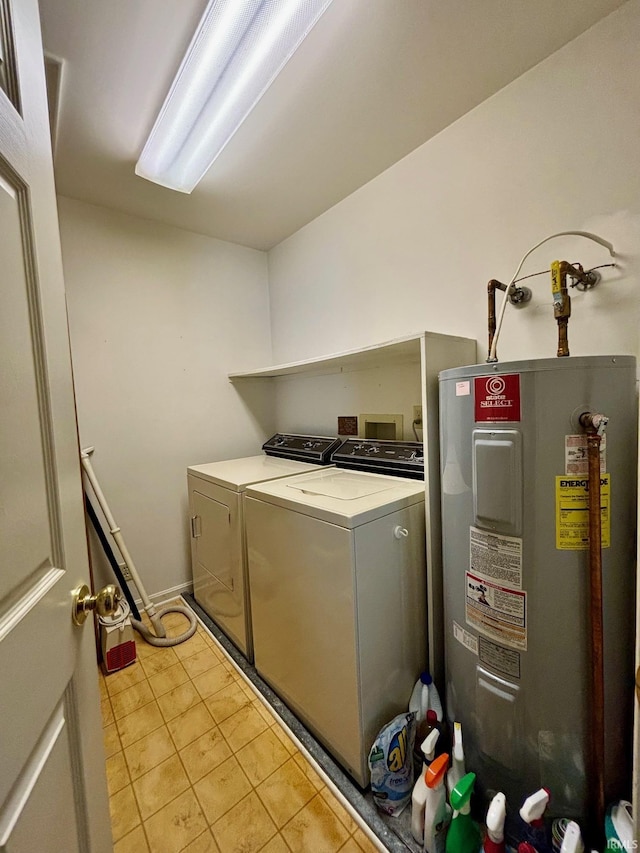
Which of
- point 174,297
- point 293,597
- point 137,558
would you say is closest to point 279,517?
point 293,597

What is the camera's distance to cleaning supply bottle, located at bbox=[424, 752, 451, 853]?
106 centimetres

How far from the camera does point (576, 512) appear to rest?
3.29ft

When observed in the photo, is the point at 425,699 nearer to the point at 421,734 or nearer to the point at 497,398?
the point at 421,734

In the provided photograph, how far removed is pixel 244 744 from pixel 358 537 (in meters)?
1.06

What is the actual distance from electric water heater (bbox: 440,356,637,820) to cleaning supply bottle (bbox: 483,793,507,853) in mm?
145

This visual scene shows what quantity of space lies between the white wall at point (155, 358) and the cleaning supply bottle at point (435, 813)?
1.99 meters

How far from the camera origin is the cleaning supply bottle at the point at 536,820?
950 mm

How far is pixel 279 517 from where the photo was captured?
148 cm

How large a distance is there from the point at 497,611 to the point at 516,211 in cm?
153

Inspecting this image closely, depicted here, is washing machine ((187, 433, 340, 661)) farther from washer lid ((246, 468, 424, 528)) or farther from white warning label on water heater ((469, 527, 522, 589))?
white warning label on water heater ((469, 527, 522, 589))

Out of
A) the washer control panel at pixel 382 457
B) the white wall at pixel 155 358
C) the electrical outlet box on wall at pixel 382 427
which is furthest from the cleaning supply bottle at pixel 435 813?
the white wall at pixel 155 358

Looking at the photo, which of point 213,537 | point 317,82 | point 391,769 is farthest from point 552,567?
point 317,82

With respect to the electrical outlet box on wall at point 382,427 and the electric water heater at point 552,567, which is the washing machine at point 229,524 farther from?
the electric water heater at point 552,567

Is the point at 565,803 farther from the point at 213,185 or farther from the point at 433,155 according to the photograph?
the point at 213,185
